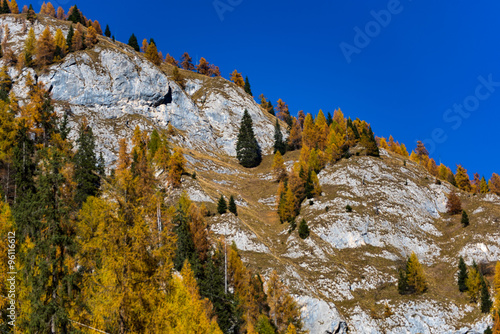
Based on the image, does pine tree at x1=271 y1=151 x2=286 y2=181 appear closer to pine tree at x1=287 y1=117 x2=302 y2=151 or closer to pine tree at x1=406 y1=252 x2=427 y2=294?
pine tree at x1=287 y1=117 x2=302 y2=151

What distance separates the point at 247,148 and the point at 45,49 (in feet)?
222

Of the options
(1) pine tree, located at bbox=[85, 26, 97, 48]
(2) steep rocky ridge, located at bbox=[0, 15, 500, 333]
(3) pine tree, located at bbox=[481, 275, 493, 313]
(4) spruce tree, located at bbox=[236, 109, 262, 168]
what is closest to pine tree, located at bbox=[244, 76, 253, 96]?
(2) steep rocky ridge, located at bbox=[0, 15, 500, 333]

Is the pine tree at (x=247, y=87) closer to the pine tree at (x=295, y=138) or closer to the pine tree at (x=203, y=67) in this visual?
the pine tree at (x=203, y=67)

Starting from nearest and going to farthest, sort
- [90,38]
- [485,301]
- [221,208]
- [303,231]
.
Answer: [485,301] < [221,208] < [303,231] < [90,38]

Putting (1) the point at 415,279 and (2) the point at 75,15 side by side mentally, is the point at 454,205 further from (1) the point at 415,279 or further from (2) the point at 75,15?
(2) the point at 75,15

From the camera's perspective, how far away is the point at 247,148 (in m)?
110

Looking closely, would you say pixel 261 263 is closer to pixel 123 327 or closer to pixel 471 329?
pixel 471 329

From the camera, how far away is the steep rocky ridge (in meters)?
54.9

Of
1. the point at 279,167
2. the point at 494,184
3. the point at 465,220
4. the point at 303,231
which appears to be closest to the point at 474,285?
the point at 465,220

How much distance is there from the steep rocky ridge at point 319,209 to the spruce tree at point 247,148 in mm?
3621

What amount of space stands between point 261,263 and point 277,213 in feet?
82.0

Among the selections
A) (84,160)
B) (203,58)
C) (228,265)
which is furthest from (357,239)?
(203,58)

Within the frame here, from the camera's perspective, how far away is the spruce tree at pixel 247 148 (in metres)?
109

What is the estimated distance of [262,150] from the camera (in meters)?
119
